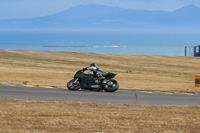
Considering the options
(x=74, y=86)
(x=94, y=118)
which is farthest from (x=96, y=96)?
(x=94, y=118)

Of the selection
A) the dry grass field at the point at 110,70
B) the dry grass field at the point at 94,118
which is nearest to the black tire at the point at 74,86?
the dry grass field at the point at 110,70

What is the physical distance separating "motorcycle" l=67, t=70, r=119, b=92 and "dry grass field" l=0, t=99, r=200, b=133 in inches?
149

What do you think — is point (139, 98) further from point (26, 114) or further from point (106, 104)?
point (26, 114)

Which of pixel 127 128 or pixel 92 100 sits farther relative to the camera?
pixel 92 100

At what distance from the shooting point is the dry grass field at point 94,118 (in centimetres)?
993

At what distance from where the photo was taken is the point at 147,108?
43.3ft

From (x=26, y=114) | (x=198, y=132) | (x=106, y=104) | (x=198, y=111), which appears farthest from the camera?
(x=106, y=104)

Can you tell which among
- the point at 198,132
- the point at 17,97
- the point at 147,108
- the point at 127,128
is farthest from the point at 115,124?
the point at 17,97

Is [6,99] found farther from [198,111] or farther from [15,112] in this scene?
[198,111]

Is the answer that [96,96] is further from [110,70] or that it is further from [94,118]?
[110,70]

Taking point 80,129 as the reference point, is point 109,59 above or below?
above

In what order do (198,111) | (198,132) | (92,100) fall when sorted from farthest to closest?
(92,100) < (198,111) < (198,132)

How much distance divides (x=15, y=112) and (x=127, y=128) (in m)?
3.57

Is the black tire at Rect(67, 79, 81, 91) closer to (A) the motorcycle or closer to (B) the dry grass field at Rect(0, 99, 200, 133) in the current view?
(A) the motorcycle
